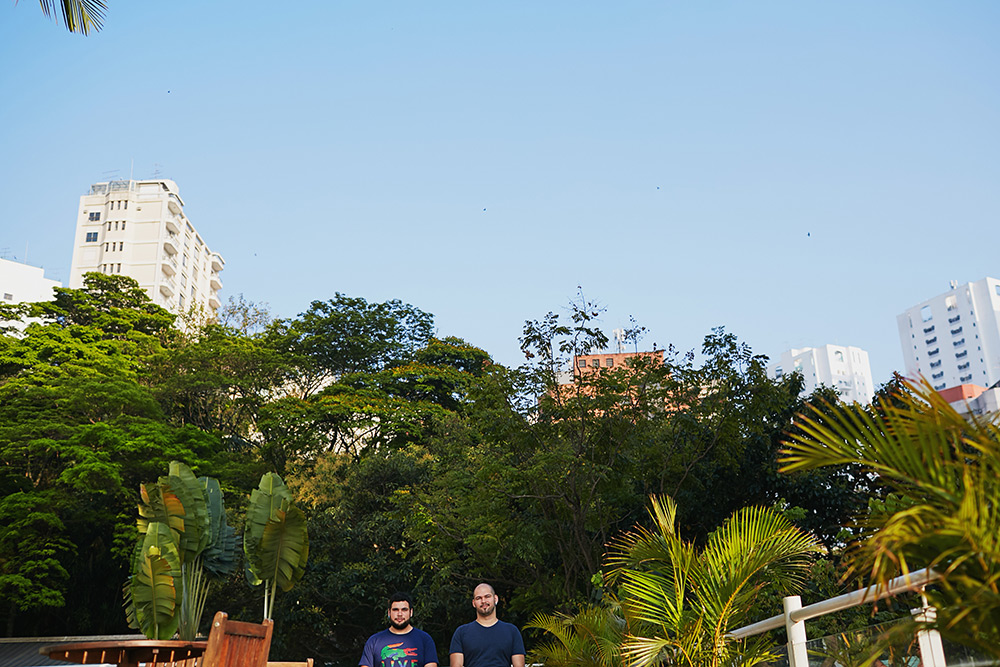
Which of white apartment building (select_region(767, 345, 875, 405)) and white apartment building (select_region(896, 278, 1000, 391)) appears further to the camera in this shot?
white apartment building (select_region(767, 345, 875, 405))

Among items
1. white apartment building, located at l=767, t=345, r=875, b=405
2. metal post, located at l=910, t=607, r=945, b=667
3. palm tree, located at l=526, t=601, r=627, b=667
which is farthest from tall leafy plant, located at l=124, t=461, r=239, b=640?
white apartment building, located at l=767, t=345, r=875, b=405

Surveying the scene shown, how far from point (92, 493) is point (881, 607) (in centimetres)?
1871

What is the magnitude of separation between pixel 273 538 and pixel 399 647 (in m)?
8.24

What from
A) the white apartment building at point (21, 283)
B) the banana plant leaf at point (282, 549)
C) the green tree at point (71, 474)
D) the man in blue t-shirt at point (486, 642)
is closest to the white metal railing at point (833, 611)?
the man in blue t-shirt at point (486, 642)

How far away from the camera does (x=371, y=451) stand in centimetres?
2389

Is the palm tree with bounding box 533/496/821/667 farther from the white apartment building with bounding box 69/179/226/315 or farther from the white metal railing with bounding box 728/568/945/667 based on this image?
the white apartment building with bounding box 69/179/226/315

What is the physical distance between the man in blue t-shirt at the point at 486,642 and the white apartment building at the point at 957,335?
10837cm

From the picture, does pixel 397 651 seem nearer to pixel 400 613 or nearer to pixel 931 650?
pixel 400 613

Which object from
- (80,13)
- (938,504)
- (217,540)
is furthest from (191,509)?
(938,504)

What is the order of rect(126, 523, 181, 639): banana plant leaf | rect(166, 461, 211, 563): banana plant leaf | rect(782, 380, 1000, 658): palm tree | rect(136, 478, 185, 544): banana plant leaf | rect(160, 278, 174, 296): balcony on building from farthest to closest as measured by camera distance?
rect(160, 278, 174, 296): balcony on building → rect(166, 461, 211, 563): banana plant leaf → rect(136, 478, 185, 544): banana plant leaf → rect(126, 523, 181, 639): banana plant leaf → rect(782, 380, 1000, 658): palm tree

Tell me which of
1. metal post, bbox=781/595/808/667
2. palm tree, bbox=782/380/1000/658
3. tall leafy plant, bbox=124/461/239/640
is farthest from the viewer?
tall leafy plant, bbox=124/461/239/640

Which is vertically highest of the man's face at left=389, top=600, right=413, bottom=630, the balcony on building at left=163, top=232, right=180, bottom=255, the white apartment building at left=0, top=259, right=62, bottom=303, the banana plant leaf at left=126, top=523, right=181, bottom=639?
the balcony on building at left=163, top=232, right=180, bottom=255

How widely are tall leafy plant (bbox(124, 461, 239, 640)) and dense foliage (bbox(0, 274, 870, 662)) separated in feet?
12.5

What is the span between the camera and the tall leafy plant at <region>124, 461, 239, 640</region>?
10680 millimetres
